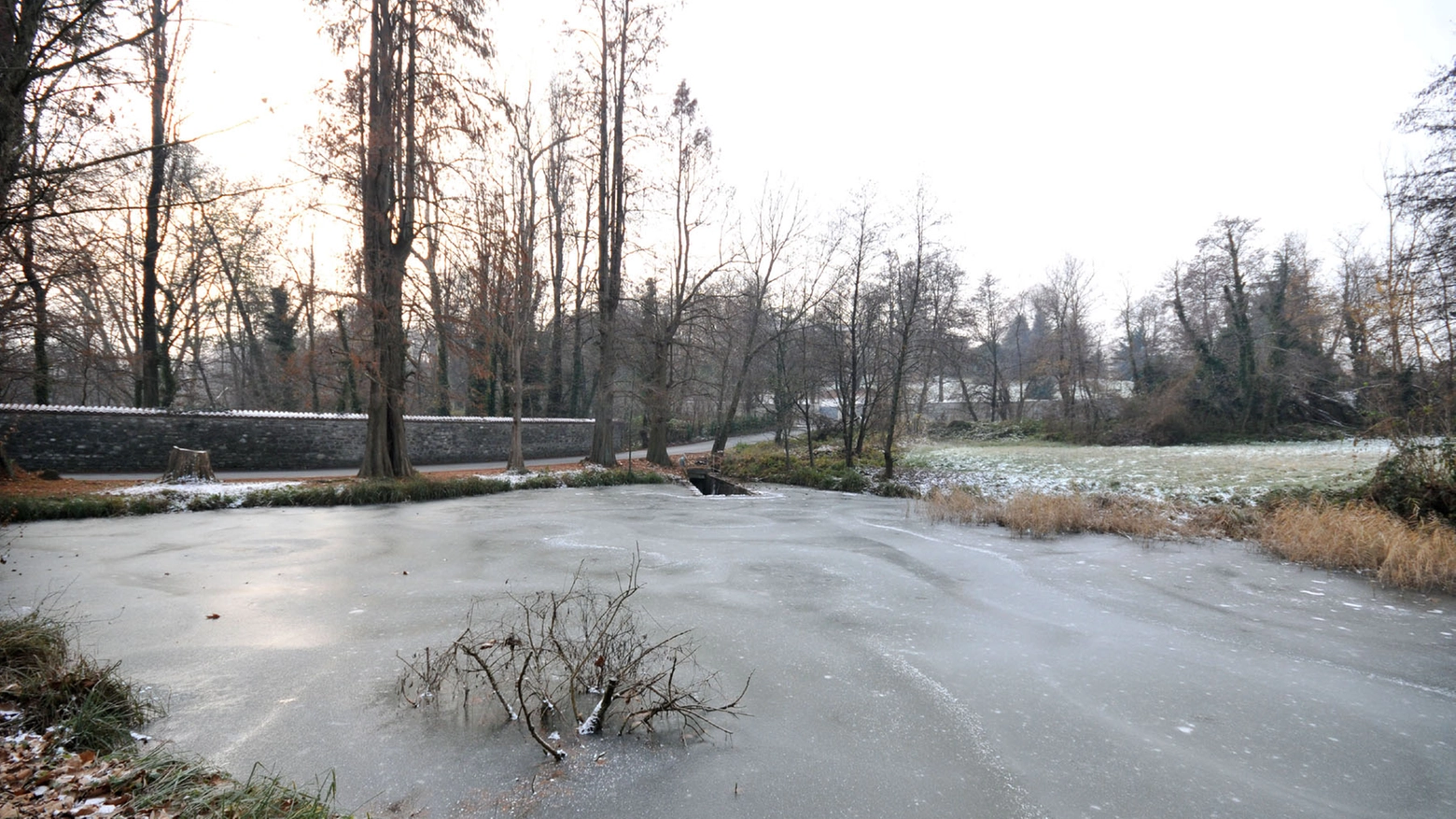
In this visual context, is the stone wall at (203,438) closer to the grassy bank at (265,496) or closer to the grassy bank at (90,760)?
the grassy bank at (265,496)

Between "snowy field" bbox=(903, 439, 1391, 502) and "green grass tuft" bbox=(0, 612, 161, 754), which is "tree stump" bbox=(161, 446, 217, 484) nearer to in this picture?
"green grass tuft" bbox=(0, 612, 161, 754)

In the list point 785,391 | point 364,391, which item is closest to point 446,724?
point 785,391

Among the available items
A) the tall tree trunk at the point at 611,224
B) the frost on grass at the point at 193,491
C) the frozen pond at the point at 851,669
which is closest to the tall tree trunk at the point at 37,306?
the frost on grass at the point at 193,491

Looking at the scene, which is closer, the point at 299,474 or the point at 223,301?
the point at 299,474

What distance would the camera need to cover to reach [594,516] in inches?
524

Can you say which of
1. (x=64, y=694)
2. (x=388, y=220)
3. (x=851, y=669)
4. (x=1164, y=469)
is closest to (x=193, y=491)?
(x=388, y=220)

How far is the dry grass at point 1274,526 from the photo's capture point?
8.60 metres

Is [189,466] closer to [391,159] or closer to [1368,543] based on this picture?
[391,159]

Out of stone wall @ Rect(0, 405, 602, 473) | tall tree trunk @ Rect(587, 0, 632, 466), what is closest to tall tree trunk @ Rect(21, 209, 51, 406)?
stone wall @ Rect(0, 405, 602, 473)

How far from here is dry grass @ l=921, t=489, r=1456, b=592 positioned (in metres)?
8.60

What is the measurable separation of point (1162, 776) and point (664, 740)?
2999 mm

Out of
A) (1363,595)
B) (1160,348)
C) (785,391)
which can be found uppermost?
(1160,348)

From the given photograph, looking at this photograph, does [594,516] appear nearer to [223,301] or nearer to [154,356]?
[154,356]

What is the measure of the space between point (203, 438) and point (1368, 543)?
23105mm
